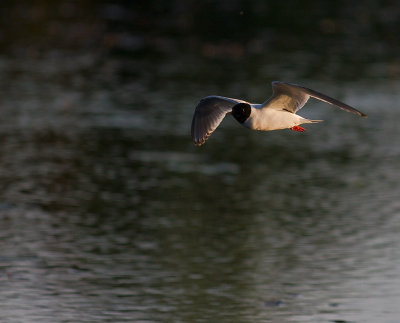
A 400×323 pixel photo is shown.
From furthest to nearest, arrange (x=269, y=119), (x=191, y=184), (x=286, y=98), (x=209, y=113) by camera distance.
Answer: (x=191, y=184) < (x=209, y=113) < (x=286, y=98) < (x=269, y=119)

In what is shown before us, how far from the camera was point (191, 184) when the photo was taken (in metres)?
14.1

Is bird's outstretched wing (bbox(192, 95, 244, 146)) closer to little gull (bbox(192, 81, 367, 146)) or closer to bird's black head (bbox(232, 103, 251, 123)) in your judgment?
little gull (bbox(192, 81, 367, 146))

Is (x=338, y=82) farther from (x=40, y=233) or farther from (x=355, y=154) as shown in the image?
(x=40, y=233)

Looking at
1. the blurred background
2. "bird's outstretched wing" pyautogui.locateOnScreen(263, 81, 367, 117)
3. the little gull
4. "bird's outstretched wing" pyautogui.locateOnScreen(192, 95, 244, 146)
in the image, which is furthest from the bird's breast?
the blurred background

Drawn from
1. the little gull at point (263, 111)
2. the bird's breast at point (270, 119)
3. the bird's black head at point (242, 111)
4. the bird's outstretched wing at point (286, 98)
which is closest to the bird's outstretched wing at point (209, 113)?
the little gull at point (263, 111)

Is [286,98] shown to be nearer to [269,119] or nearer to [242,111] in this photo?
[269,119]

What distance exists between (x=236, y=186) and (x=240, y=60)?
381 inches

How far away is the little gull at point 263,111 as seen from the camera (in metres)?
8.87

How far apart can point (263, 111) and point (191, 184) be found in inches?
204

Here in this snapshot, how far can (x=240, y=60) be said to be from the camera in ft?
76.4

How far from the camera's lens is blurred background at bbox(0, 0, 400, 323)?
33.5ft

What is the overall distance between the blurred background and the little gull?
1.83 metres

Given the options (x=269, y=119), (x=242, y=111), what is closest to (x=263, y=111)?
(x=269, y=119)

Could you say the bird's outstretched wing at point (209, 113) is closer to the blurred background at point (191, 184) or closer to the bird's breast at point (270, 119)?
the bird's breast at point (270, 119)
